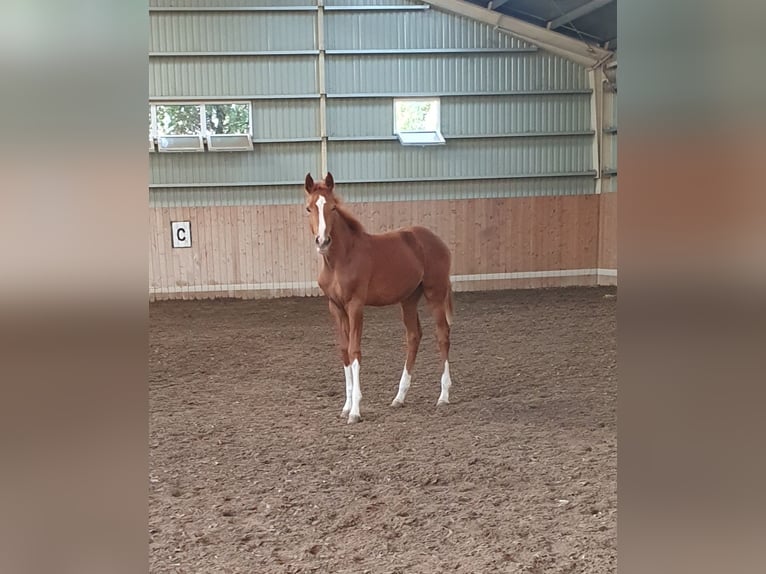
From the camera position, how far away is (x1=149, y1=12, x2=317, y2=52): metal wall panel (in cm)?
1065

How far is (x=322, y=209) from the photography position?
14.4 ft

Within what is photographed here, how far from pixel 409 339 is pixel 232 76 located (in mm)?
7415

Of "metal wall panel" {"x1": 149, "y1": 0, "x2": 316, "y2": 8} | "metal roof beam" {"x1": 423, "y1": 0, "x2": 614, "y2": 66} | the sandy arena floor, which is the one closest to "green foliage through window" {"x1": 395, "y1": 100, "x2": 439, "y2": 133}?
"metal roof beam" {"x1": 423, "y1": 0, "x2": 614, "y2": 66}

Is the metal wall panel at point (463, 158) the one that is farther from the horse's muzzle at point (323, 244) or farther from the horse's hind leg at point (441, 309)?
the horse's muzzle at point (323, 244)

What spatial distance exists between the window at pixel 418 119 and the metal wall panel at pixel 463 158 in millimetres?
202

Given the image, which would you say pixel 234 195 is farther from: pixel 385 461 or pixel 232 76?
pixel 385 461

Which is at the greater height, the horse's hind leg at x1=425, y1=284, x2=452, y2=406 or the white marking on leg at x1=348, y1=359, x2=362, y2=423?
the horse's hind leg at x1=425, y1=284, x2=452, y2=406

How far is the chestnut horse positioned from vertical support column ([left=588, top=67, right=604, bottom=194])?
292 inches

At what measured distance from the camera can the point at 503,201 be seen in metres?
11.6

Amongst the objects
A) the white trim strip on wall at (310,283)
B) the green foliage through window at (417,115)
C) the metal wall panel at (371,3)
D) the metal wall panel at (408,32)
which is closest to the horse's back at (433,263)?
the white trim strip on wall at (310,283)

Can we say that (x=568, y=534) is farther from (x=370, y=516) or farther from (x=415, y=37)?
(x=415, y=37)

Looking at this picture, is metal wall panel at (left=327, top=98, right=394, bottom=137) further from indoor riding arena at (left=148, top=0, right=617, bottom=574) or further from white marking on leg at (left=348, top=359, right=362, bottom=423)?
white marking on leg at (left=348, top=359, right=362, bottom=423)
